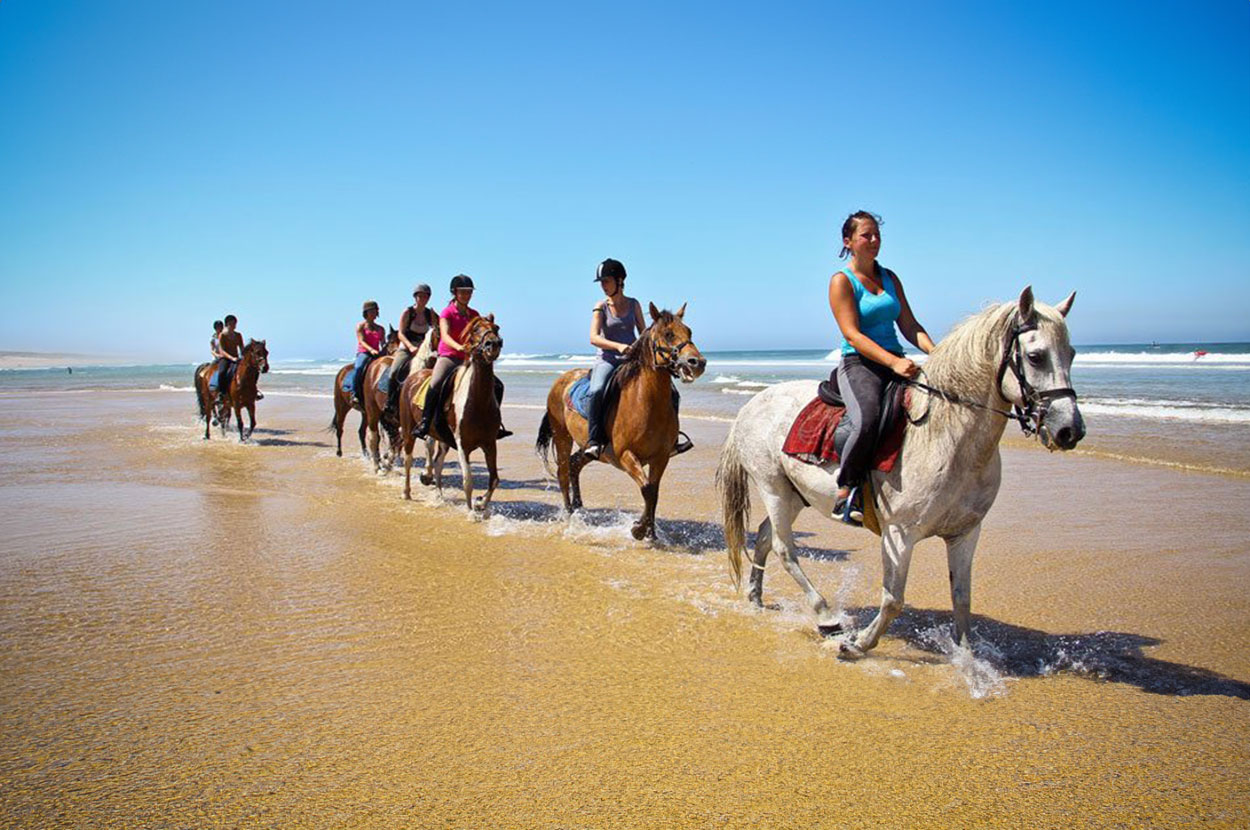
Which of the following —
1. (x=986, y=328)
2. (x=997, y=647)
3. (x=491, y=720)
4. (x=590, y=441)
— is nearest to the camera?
(x=491, y=720)

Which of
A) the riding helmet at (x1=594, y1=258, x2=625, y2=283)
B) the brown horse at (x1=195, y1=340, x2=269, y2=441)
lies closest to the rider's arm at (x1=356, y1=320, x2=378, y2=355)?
the brown horse at (x1=195, y1=340, x2=269, y2=441)

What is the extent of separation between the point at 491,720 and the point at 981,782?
2159 millimetres

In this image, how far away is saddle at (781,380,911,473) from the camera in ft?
13.4

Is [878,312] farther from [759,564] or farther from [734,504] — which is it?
[759,564]

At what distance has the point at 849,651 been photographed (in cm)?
423

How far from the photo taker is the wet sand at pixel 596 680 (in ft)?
9.47

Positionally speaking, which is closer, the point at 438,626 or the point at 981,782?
the point at 981,782

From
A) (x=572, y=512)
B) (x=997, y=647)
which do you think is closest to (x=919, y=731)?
(x=997, y=647)

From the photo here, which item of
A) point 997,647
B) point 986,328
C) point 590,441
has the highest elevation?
point 986,328

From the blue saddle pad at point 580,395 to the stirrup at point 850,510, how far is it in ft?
12.4

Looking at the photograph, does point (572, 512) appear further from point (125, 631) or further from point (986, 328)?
point (986, 328)

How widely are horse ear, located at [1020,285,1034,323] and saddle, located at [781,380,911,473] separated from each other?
753 mm

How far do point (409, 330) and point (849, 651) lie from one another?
343 inches

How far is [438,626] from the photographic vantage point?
4.82m
